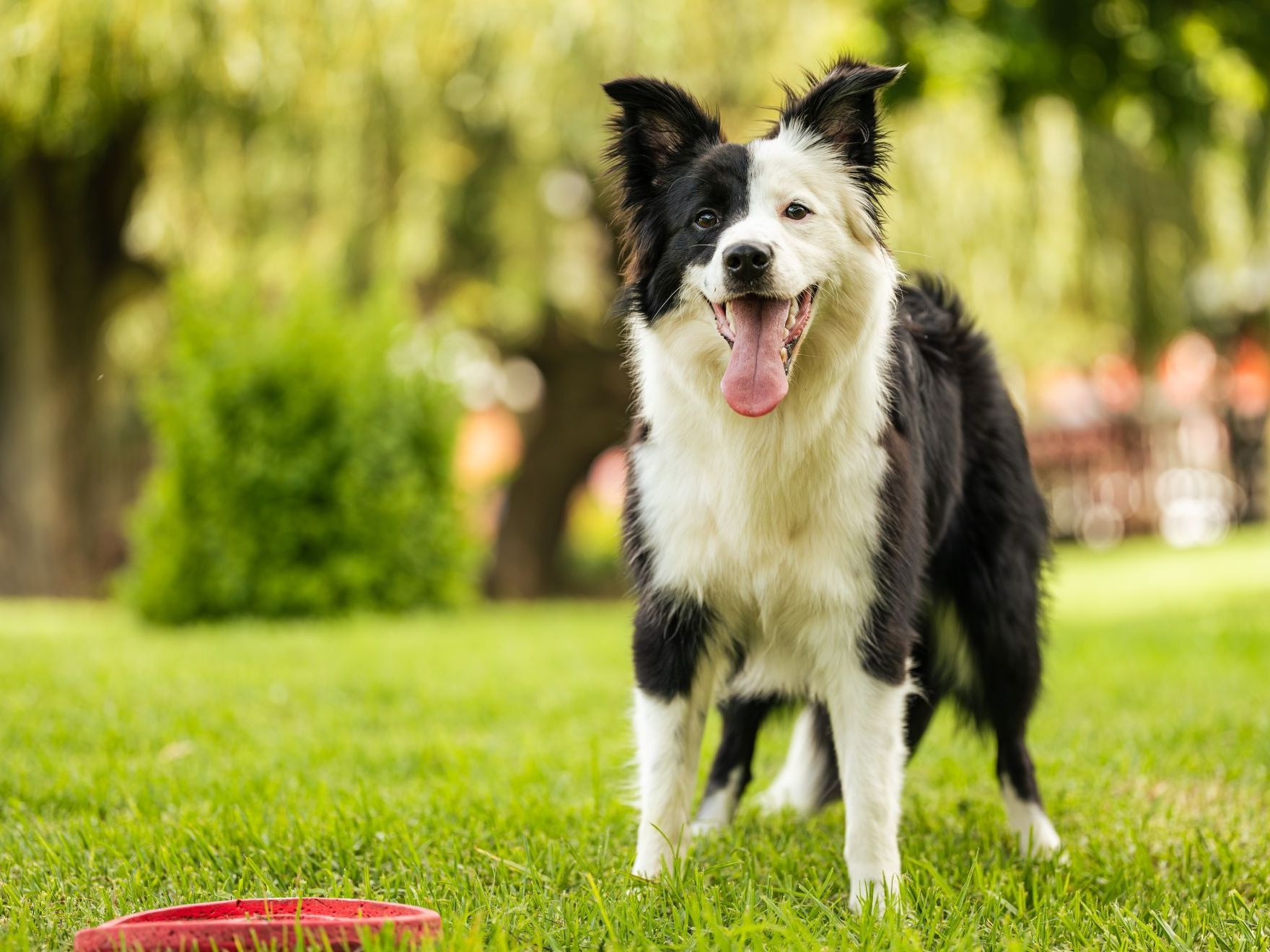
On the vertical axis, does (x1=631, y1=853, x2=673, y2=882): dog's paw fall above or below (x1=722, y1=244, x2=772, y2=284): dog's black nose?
below

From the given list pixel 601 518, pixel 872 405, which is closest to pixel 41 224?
pixel 872 405

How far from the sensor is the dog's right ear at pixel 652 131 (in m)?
3.13

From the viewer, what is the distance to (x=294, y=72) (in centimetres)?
833

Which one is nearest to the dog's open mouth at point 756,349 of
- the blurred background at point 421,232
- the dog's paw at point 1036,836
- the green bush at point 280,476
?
the dog's paw at point 1036,836

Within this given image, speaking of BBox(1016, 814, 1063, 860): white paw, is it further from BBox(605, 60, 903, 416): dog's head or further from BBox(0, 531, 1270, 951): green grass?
BBox(605, 60, 903, 416): dog's head

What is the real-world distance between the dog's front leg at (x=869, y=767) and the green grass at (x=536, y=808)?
10 cm

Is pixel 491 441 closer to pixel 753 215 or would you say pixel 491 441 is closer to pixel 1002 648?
pixel 1002 648

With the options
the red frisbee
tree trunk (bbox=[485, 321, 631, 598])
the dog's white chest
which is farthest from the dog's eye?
tree trunk (bbox=[485, 321, 631, 598])

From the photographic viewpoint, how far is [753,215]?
2.95m

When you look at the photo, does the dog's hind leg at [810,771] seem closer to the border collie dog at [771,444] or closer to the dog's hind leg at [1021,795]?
the dog's hind leg at [1021,795]

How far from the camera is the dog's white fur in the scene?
118 inches

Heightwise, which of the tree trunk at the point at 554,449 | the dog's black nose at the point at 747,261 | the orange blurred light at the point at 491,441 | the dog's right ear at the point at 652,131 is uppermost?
the dog's right ear at the point at 652,131

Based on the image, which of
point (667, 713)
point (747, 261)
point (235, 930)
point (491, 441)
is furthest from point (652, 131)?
point (491, 441)

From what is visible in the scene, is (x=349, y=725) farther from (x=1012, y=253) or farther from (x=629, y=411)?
(x=1012, y=253)
